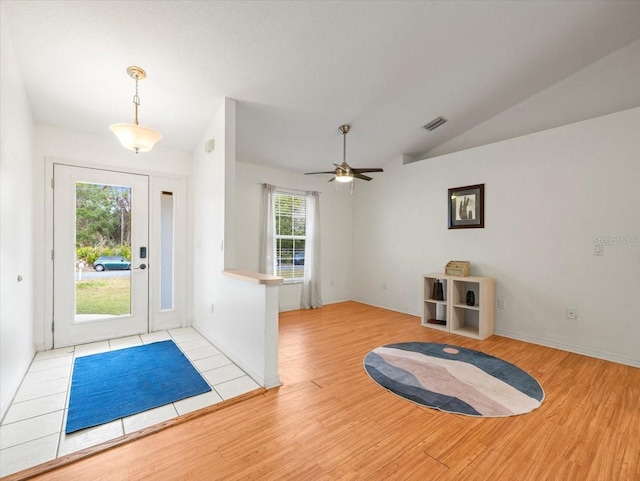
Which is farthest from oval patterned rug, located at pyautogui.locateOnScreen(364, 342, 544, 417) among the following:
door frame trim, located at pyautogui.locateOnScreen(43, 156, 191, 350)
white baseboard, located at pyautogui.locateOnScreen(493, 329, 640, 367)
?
door frame trim, located at pyautogui.locateOnScreen(43, 156, 191, 350)

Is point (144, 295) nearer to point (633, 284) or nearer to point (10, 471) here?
point (10, 471)

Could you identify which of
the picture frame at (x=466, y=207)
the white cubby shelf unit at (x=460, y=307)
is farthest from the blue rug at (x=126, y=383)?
the picture frame at (x=466, y=207)

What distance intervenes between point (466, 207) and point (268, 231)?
323 centimetres

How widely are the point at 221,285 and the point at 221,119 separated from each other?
6.15ft

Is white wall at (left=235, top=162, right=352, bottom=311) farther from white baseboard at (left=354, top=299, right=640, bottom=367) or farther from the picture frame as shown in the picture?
white baseboard at (left=354, top=299, right=640, bottom=367)

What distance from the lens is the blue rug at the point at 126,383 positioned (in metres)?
2.16

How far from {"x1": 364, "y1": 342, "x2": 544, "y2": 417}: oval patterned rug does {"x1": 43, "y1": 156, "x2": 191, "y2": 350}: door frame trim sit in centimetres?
284

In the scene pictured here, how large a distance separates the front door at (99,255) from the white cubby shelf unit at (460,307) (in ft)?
13.6

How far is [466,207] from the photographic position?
4461mm

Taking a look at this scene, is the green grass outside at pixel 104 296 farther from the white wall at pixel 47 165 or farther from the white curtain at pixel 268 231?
the white curtain at pixel 268 231

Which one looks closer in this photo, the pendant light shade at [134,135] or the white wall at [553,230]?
the pendant light shade at [134,135]

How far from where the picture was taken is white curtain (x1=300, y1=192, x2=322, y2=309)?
555 cm

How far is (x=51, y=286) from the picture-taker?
3.39 metres

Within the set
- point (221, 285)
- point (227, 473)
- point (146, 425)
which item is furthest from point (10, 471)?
point (221, 285)
